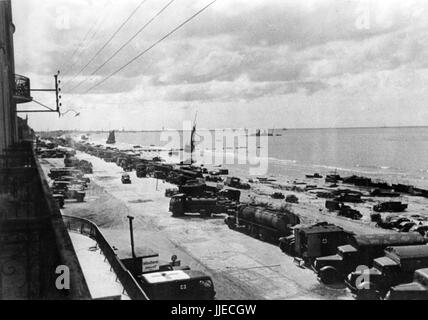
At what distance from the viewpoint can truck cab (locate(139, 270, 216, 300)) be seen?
56.4ft

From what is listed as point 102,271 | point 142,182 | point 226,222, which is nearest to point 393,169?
point 142,182

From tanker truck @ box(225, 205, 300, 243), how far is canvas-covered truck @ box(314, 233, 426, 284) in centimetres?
721

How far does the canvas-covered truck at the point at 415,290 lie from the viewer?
708 inches

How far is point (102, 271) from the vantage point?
629 inches

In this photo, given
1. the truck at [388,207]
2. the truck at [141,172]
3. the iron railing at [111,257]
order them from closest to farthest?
the iron railing at [111,257]
the truck at [388,207]
the truck at [141,172]

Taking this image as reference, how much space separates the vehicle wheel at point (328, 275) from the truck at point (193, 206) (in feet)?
61.3

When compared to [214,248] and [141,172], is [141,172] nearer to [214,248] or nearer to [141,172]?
[141,172]

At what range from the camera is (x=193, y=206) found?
41.4m

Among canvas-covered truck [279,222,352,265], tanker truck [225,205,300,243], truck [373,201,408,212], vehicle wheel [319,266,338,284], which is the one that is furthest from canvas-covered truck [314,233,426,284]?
truck [373,201,408,212]

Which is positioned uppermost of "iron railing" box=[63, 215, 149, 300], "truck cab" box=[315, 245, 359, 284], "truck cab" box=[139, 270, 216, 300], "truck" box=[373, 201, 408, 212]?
"iron railing" box=[63, 215, 149, 300]

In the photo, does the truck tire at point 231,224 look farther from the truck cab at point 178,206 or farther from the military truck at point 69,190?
the military truck at point 69,190

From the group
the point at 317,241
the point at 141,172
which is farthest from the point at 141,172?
the point at 317,241

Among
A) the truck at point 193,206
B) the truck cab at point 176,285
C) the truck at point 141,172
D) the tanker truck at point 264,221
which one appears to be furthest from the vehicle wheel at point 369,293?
the truck at point 141,172

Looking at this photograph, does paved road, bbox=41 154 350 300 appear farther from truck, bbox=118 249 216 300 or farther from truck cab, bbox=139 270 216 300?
truck, bbox=118 249 216 300
